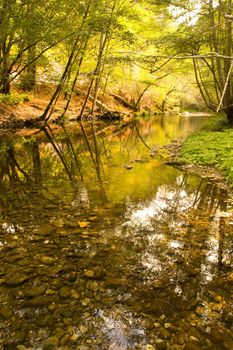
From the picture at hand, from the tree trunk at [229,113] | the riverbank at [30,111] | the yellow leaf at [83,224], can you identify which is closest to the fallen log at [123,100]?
the riverbank at [30,111]

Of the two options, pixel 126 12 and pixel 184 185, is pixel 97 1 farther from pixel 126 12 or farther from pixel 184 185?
pixel 184 185

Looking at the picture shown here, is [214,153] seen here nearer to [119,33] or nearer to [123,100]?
[119,33]

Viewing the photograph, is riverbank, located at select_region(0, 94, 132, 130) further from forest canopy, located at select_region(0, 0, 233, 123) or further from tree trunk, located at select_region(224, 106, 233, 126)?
tree trunk, located at select_region(224, 106, 233, 126)

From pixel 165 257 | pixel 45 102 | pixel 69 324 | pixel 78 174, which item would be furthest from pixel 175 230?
pixel 45 102

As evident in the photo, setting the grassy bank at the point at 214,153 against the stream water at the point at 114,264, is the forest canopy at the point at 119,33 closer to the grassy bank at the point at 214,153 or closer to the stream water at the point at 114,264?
the grassy bank at the point at 214,153

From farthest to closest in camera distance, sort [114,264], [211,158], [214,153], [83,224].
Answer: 1. [214,153]
2. [211,158]
3. [83,224]
4. [114,264]

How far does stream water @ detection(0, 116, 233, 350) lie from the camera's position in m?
3.37

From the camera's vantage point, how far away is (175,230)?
19.2 ft

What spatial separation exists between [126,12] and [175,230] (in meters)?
17.7

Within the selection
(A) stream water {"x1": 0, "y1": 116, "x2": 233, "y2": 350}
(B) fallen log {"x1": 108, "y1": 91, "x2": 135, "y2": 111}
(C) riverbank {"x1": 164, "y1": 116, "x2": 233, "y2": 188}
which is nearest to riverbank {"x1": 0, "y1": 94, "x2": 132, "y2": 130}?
(B) fallen log {"x1": 108, "y1": 91, "x2": 135, "y2": 111}

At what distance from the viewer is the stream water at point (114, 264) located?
3365 mm

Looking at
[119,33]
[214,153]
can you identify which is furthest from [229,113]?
[119,33]

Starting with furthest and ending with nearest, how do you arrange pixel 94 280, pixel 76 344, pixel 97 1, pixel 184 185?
pixel 97 1 → pixel 184 185 → pixel 94 280 → pixel 76 344

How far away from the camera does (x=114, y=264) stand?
4.65 meters
